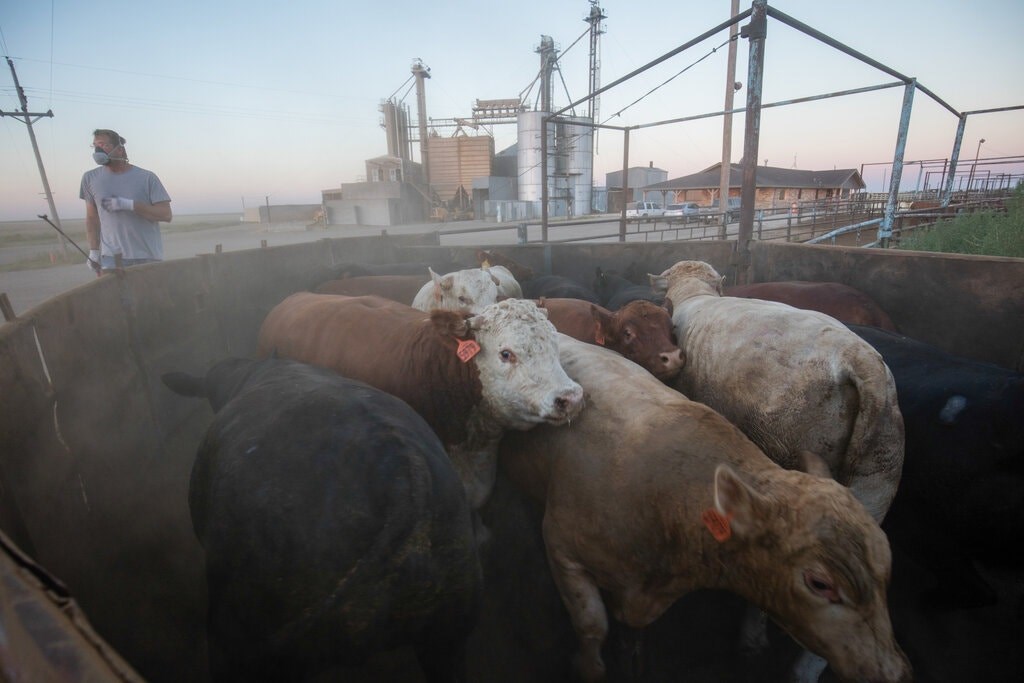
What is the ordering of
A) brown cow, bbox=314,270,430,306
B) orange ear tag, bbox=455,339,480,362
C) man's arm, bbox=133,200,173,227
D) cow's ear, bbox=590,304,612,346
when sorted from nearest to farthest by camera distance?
1. orange ear tag, bbox=455,339,480,362
2. cow's ear, bbox=590,304,612,346
3. man's arm, bbox=133,200,173,227
4. brown cow, bbox=314,270,430,306

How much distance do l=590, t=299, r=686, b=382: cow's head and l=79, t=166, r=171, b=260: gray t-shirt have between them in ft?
13.1

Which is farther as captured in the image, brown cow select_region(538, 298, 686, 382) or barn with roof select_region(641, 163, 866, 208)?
barn with roof select_region(641, 163, 866, 208)

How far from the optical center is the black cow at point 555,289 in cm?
568

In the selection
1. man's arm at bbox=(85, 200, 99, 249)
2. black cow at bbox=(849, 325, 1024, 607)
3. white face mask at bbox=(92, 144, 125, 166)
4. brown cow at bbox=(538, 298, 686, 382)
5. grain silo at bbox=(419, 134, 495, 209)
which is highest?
grain silo at bbox=(419, 134, 495, 209)

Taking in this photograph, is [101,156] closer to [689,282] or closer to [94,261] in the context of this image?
[94,261]

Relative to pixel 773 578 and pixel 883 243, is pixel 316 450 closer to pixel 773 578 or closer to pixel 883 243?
pixel 773 578

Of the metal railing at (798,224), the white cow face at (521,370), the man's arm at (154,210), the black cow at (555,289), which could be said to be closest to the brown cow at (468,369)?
the white cow face at (521,370)

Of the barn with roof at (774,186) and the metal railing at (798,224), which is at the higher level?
the barn with roof at (774,186)

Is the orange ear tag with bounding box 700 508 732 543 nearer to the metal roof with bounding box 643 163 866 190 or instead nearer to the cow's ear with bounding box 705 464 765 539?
the cow's ear with bounding box 705 464 765 539

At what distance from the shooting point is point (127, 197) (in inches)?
177

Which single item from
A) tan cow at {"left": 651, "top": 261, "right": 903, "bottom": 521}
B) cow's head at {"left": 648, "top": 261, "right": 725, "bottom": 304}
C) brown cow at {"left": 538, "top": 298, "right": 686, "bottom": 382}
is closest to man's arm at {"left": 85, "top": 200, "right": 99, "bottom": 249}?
brown cow at {"left": 538, "top": 298, "right": 686, "bottom": 382}

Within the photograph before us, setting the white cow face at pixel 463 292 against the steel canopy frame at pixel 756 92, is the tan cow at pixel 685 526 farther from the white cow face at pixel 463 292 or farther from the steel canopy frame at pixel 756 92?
the steel canopy frame at pixel 756 92

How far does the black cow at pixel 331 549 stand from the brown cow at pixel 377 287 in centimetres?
346

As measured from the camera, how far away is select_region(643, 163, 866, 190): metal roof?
1604 inches
